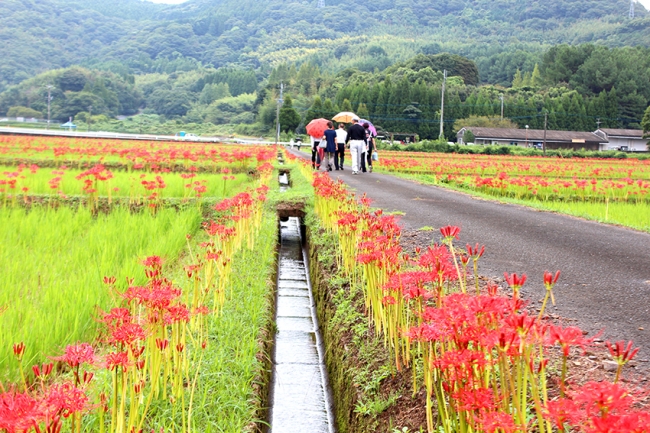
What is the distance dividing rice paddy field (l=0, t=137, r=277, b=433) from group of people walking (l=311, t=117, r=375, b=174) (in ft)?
23.8

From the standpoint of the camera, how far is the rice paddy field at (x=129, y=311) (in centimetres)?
225

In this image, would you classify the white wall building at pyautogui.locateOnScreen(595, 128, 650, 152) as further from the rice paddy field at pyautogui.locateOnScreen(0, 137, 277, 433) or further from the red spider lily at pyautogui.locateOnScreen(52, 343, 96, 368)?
the red spider lily at pyautogui.locateOnScreen(52, 343, 96, 368)

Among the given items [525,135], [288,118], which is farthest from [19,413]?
[288,118]

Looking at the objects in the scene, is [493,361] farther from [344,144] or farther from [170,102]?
[170,102]

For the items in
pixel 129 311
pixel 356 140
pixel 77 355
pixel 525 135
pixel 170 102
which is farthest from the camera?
pixel 170 102

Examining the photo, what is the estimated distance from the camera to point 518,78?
329 ft

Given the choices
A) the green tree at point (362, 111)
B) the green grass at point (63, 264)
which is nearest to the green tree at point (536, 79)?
the green tree at point (362, 111)

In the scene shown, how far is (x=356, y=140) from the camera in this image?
16562 millimetres

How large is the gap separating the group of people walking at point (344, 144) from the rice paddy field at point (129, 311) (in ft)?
23.8

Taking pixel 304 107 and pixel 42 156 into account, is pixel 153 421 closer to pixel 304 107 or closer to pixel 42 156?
pixel 42 156

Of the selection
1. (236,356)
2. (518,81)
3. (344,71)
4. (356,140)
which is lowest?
(236,356)

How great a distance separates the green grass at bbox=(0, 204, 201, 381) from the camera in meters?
3.49

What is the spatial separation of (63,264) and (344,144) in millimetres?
13095

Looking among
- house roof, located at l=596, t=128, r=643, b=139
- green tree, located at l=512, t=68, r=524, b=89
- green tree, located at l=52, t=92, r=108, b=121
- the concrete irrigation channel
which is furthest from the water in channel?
green tree, located at l=512, t=68, r=524, b=89
